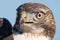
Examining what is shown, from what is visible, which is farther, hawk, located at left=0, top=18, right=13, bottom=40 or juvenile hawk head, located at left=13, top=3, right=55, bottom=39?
hawk, located at left=0, top=18, right=13, bottom=40

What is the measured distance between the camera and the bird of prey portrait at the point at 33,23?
147625mm

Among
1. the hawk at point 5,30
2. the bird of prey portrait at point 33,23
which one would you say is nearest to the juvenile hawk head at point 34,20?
the bird of prey portrait at point 33,23

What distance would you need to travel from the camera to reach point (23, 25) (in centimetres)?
14762

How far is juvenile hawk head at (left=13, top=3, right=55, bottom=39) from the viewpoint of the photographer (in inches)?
5812

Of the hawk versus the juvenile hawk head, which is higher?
the juvenile hawk head

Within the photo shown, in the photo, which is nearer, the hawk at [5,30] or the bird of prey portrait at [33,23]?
the bird of prey portrait at [33,23]

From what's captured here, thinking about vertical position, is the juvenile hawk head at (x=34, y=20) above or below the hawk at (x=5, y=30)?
above

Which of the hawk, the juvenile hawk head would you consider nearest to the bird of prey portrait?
the juvenile hawk head

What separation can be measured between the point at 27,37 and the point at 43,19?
0.39 m

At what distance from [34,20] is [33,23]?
0.16 feet

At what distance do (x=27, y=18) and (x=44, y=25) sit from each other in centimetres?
38

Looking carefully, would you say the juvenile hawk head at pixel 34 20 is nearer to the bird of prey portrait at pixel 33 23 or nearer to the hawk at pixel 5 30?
the bird of prey portrait at pixel 33 23

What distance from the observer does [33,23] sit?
147750 mm

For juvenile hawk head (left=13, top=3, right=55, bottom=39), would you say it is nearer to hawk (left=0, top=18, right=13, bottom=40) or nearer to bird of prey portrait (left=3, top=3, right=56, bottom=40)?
bird of prey portrait (left=3, top=3, right=56, bottom=40)
